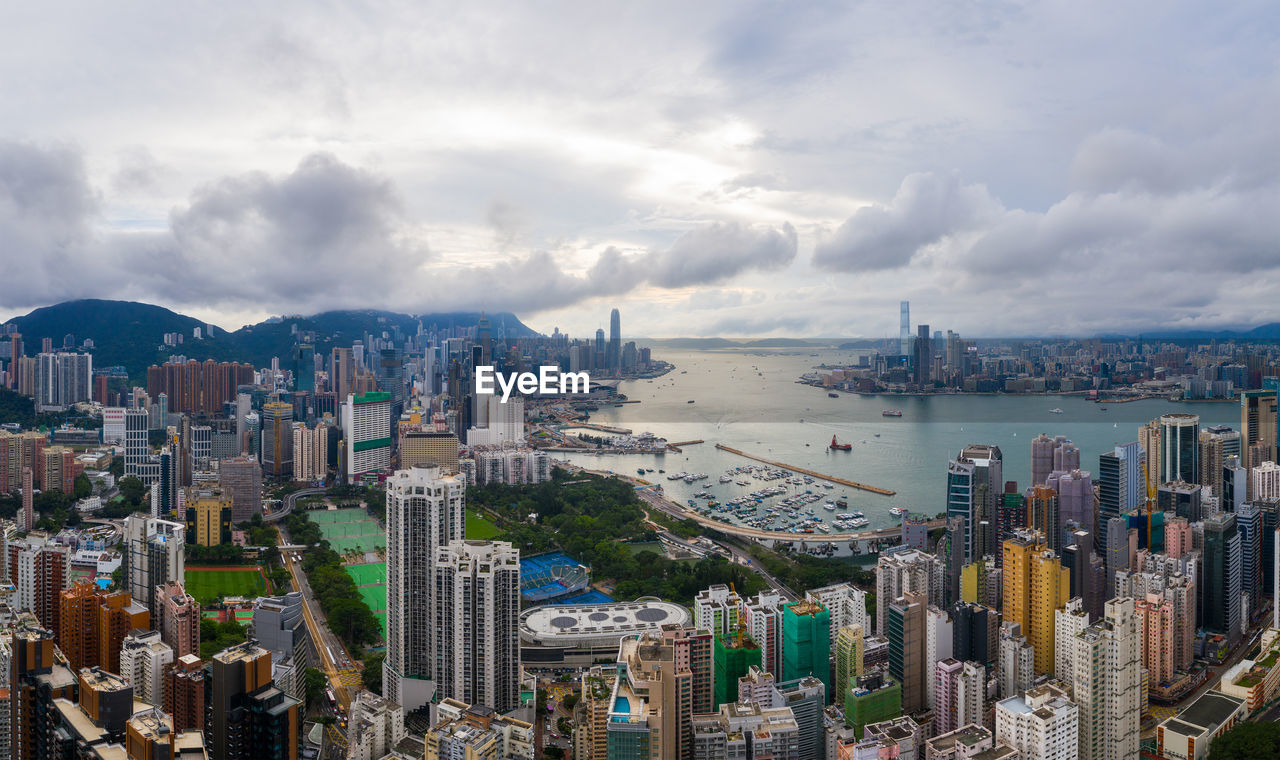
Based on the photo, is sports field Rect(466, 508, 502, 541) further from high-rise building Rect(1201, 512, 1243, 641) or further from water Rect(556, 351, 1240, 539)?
high-rise building Rect(1201, 512, 1243, 641)

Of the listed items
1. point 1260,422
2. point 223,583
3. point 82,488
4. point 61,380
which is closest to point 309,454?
point 82,488

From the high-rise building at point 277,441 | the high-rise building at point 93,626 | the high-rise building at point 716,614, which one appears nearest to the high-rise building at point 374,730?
the high-rise building at point 93,626

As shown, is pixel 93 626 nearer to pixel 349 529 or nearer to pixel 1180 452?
pixel 349 529

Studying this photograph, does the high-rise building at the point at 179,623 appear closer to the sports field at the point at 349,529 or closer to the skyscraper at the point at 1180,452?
the sports field at the point at 349,529

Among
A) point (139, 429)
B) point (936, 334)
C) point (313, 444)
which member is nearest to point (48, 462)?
point (139, 429)

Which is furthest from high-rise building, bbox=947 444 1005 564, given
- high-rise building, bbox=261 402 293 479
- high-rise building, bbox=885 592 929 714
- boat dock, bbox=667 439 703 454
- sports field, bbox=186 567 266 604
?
high-rise building, bbox=261 402 293 479
